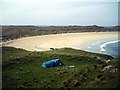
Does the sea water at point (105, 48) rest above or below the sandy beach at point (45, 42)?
below

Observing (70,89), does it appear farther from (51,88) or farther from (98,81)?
(98,81)

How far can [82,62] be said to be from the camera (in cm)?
2073

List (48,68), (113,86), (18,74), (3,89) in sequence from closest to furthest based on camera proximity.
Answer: (113,86), (3,89), (18,74), (48,68)

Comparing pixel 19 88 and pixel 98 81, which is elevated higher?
pixel 98 81

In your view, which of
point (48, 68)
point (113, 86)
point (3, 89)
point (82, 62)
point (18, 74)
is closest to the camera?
point (113, 86)

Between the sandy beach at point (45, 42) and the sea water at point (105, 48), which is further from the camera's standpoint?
the sandy beach at point (45, 42)

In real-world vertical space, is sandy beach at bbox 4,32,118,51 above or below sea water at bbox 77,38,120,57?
above

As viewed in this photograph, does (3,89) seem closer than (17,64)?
Yes

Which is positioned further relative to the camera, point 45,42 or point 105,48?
point 45,42

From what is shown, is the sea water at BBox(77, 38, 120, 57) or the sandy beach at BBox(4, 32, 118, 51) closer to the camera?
the sea water at BBox(77, 38, 120, 57)

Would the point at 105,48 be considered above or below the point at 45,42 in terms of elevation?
below

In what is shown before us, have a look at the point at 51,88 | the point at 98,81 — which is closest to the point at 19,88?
the point at 51,88

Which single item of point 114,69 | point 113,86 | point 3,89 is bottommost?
point 3,89

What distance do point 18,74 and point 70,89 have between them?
737 centimetres
